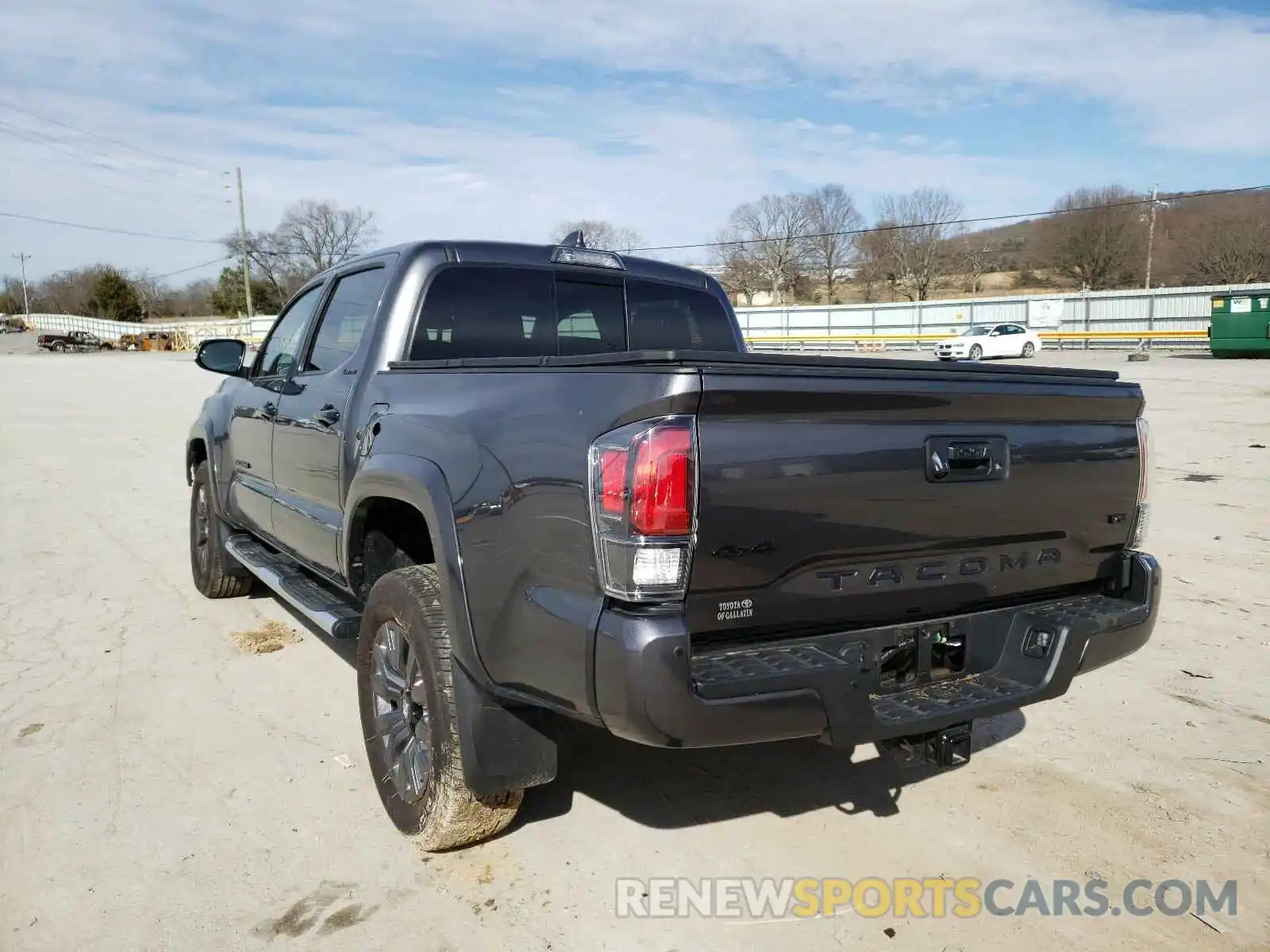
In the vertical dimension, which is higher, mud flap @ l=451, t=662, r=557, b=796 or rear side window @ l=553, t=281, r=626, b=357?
rear side window @ l=553, t=281, r=626, b=357

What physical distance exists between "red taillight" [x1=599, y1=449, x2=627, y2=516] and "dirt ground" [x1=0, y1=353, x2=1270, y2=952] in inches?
52.2

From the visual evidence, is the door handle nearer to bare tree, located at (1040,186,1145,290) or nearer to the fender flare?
the fender flare

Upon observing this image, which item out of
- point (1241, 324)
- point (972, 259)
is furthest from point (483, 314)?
point (972, 259)

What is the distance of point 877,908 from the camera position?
9.70 feet

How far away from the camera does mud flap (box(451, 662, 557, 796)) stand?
287 cm

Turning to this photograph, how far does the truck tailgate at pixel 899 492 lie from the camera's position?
2.42 m

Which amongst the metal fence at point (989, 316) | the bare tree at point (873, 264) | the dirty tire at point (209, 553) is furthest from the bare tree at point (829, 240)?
the dirty tire at point (209, 553)

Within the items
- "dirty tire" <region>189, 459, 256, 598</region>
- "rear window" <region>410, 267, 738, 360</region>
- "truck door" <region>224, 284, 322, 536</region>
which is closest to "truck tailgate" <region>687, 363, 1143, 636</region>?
"rear window" <region>410, 267, 738, 360</region>

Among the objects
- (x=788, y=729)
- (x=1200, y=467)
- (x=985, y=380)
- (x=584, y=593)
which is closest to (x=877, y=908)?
(x=788, y=729)

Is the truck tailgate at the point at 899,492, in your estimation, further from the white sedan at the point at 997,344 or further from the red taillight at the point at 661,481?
the white sedan at the point at 997,344

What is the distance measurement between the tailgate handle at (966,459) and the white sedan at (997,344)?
3665 cm

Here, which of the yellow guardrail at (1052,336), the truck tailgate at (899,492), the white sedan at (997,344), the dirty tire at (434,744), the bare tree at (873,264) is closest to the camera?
the truck tailgate at (899,492)

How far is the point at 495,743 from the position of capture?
2877 mm

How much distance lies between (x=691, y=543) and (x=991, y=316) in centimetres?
4968
